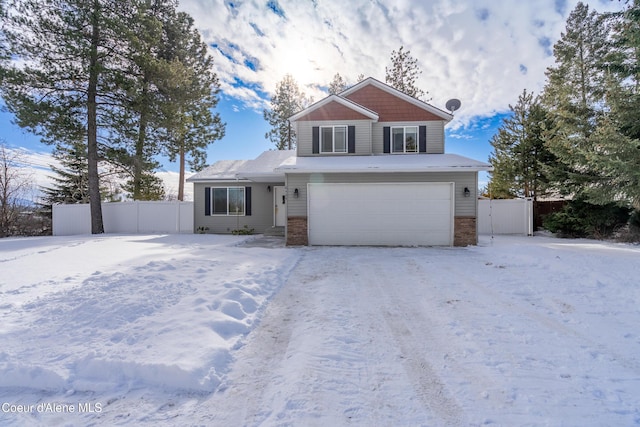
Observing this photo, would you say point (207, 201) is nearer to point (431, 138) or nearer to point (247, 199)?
point (247, 199)

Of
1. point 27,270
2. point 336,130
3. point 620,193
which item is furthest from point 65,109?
point 620,193

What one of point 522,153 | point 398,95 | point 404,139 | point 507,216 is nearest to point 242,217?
point 404,139

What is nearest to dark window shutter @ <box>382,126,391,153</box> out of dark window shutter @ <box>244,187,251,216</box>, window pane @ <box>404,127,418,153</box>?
window pane @ <box>404,127,418,153</box>

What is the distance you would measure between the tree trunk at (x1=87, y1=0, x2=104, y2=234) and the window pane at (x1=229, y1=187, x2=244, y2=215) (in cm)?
597

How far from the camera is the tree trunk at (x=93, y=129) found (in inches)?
458

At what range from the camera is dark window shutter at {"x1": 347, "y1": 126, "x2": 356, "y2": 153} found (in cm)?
1162

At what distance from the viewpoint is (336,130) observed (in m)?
11.7

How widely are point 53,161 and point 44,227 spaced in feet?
20.3

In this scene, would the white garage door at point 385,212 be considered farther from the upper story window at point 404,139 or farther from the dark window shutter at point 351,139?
the upper story window at point 404,139

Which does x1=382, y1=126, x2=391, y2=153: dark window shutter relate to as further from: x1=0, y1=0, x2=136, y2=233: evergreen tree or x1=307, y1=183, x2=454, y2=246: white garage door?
x1=0, y1=0, x2=136, y2=233: evergreen tree

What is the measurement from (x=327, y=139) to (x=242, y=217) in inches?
213

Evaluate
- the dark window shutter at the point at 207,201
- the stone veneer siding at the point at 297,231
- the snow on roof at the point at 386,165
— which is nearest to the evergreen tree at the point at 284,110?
the dark window shutter at the point at 207,201

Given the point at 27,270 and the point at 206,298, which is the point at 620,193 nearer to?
the point at 206,298

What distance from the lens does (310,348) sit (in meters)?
2.92
